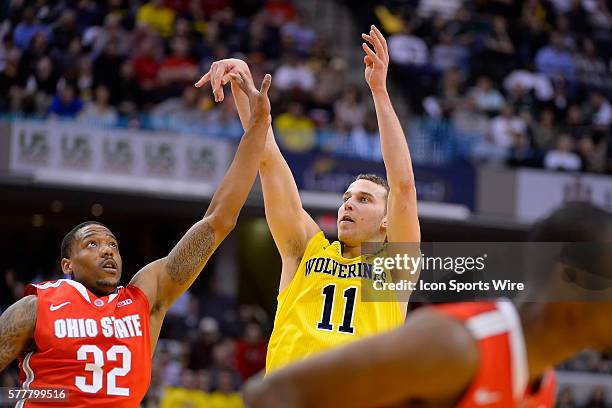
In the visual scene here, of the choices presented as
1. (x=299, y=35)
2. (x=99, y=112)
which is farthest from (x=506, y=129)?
(x=99, y=112)

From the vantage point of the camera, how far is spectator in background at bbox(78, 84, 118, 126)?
53.2 ft

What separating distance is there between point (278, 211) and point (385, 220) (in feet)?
2.15

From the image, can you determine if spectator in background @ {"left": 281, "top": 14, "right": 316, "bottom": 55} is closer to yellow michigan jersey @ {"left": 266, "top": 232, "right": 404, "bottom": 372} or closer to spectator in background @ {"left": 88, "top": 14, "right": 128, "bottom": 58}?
spectator in background @ {"left": 88, "top": 14, "right": 128, "bottom": 58}

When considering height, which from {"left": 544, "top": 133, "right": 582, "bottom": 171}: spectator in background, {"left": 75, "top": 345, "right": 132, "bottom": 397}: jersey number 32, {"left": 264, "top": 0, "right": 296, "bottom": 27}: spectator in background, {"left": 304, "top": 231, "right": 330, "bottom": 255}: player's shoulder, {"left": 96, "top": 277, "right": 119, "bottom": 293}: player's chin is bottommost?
{"left": 75, "top": 345, "right": 132, "bottom": 397}: jersey number 32

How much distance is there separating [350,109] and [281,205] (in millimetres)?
12281

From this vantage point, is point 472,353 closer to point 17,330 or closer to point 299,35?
point 17,330

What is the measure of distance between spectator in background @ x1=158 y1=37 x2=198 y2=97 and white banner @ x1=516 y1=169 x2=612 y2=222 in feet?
20.2

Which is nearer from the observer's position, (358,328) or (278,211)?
(358,328)

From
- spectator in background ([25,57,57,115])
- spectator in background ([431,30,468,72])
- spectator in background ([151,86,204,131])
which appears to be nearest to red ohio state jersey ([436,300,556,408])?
spectator in background ([25,57,57,115])

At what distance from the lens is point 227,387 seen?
14656mm

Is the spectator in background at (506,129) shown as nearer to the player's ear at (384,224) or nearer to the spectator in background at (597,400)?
the spectator in background at (597,400)

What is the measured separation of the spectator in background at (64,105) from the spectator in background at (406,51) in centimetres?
682

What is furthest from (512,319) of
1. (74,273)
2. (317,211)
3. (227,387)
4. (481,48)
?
(481,48)

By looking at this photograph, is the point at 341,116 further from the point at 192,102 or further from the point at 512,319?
the point at 512,319
